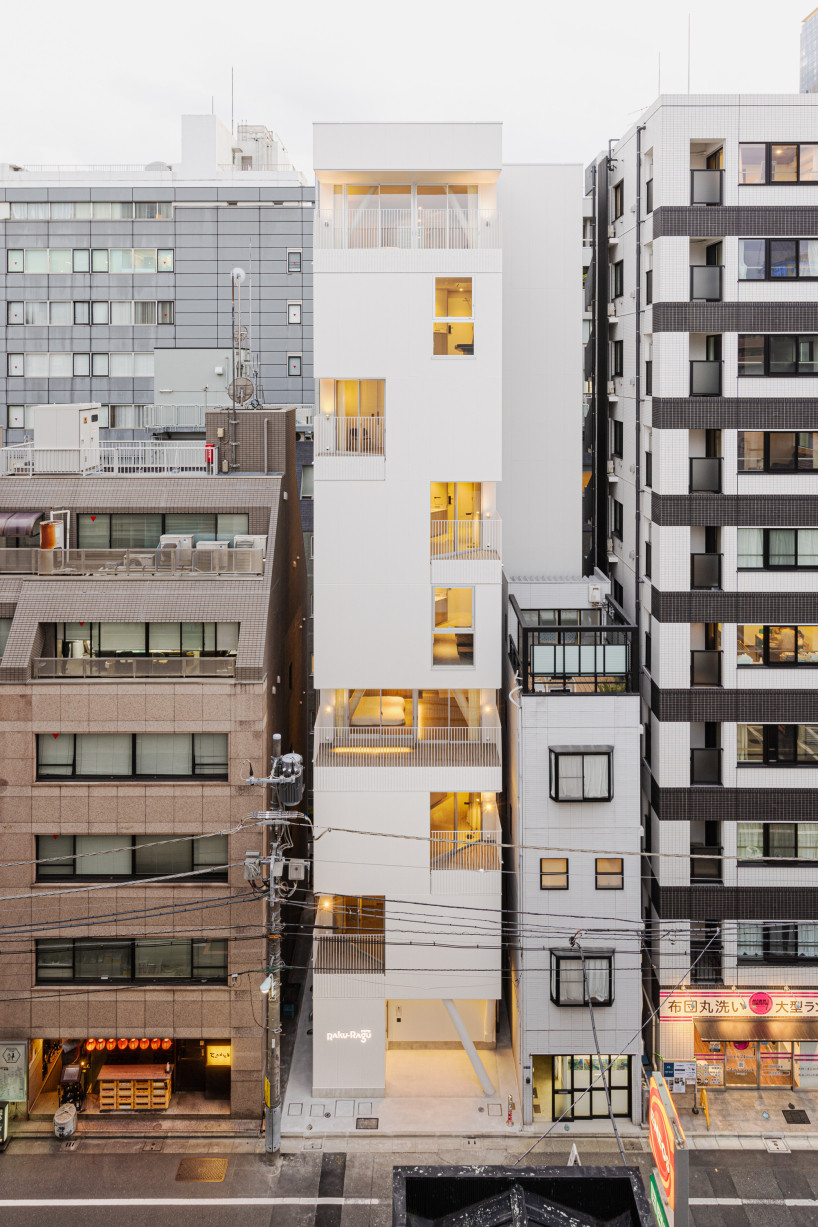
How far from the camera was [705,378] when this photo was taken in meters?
→ 38.2

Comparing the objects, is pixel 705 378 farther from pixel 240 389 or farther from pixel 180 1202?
pixel 180 1202

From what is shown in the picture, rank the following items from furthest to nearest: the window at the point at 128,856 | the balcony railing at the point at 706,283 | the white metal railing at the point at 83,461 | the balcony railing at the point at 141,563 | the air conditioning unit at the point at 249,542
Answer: the white metal railing at the point at 83,461, the air conditioning unit at the point at 249,542, the balcony railing at the point at 141,563, the balcony railing at the point at 706,283, the window at the point at 128,856

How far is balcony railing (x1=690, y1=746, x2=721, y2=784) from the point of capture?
3875 cm

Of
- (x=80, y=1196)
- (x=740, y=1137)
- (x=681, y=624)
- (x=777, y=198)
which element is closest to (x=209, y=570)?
(x=681, y=624)

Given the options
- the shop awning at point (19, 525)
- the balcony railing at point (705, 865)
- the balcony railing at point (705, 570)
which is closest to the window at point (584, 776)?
the balcony railing at point (705, 865)

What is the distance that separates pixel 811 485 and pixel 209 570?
20.0 metres

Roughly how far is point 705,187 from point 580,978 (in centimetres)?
2571

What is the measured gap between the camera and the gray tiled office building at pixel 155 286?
58438mm

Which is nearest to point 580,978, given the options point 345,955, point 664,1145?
point 345,955

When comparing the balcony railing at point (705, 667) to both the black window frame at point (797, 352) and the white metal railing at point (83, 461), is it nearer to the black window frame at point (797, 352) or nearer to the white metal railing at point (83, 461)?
the black window frame at point (797, 352)

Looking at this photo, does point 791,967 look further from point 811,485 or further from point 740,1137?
point 811,485

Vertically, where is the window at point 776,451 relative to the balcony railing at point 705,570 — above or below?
above

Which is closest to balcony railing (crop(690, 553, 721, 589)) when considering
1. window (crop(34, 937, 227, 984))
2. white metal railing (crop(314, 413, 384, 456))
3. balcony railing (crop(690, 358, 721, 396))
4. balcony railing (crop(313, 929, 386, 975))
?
balcony railing (crop(690, 358, 721, 396))

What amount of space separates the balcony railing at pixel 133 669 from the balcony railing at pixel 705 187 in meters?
21.3
